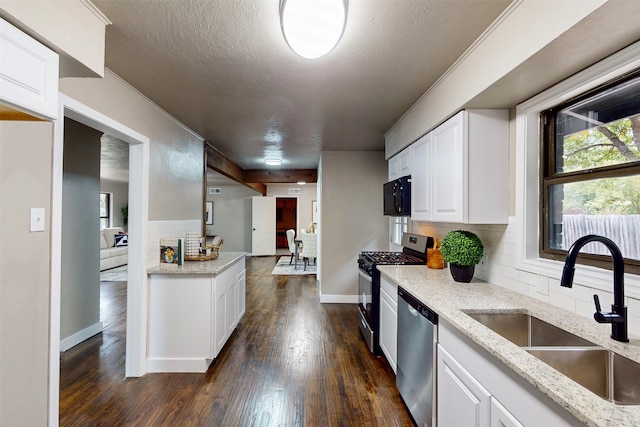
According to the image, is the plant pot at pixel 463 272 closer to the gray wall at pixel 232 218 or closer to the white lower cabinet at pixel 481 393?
the white lower cabinet at pixel 481 393

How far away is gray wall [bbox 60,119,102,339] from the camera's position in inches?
120

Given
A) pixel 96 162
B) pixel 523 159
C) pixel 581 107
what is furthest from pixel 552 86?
pixel 96 162

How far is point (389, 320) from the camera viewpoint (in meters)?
2.49

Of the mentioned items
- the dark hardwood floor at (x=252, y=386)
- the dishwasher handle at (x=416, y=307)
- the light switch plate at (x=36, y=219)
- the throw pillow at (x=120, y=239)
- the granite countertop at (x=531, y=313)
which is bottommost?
the dark hardwood floor at (x=252, y=386)

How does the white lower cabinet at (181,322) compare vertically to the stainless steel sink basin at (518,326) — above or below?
below

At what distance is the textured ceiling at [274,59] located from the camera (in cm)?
146

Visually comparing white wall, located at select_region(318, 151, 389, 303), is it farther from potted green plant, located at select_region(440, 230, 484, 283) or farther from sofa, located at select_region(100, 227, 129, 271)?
sofa, located at select_region(100, 227, 129, 271)

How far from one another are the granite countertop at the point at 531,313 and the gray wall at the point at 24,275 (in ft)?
6.72

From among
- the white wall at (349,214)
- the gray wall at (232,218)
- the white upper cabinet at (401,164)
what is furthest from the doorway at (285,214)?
the white upper cabinet at (401,164)

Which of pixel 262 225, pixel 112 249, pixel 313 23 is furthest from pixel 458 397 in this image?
pixel 262 225

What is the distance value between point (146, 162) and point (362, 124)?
214cm

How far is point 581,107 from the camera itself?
1.58 metres

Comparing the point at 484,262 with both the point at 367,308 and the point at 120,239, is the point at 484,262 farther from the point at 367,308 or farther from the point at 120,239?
the point at 120,239

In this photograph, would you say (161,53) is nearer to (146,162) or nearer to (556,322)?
(146,162)
